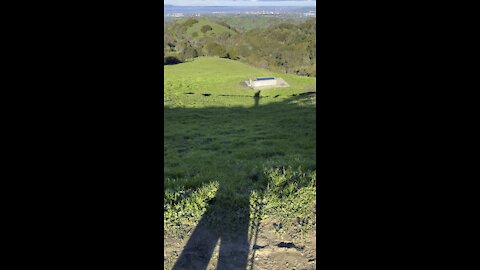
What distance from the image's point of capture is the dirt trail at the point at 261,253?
4.22m

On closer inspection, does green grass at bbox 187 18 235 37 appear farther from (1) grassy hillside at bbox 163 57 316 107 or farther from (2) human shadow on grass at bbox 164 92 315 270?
(2) human shadow on grass at bbox 164 92 315 270

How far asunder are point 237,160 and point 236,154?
1.71 ft

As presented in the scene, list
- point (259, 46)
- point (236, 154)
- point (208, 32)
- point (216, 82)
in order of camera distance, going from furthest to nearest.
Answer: point (208, 32)
point (259, 46)
point (216, 82)
point (236, 154)

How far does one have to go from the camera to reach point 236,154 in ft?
27.6

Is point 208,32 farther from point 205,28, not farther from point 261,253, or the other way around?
point 261,253

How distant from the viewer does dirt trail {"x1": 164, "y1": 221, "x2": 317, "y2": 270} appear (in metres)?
4.22

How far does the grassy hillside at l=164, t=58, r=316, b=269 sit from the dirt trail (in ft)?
0.19

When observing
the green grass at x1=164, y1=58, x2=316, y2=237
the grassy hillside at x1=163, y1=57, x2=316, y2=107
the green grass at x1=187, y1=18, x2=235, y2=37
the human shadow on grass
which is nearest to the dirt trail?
the human shadow on grass

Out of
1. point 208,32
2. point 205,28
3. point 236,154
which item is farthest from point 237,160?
point 205,28

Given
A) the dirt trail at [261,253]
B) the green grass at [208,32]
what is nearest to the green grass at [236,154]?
the dirt trail at [261,253]

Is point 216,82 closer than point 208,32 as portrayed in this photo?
Yes
